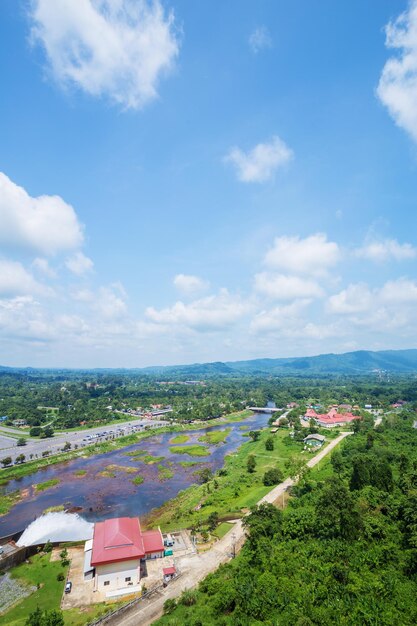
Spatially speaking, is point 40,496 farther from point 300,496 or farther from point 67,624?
point 300,496

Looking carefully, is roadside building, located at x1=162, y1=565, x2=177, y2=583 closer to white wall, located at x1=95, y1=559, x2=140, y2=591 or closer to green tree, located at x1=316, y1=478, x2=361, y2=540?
white wall, located at x1=95, y1=559, x2=140, y2=591

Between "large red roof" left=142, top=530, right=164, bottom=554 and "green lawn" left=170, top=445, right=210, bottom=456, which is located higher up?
"large red roof" left=142, top=530, right=164, bottom=554

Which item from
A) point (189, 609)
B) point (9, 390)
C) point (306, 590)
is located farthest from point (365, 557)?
point (9, 390)

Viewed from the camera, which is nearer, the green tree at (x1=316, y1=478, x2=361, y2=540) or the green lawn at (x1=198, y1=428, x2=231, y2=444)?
the green tree at (x1=316, y1=478, x2=361, y2=540)

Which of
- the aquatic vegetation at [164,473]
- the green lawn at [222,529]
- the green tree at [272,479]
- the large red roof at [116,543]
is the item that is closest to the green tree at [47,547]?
the large red roof at [116,543]

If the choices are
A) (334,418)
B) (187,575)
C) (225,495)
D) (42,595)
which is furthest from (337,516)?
(334,418)

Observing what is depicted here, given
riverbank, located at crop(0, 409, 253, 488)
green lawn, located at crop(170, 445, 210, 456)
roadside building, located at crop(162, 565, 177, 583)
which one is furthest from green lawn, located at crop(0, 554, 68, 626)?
green lawn, located at crop(170, 445, 210, 456)
